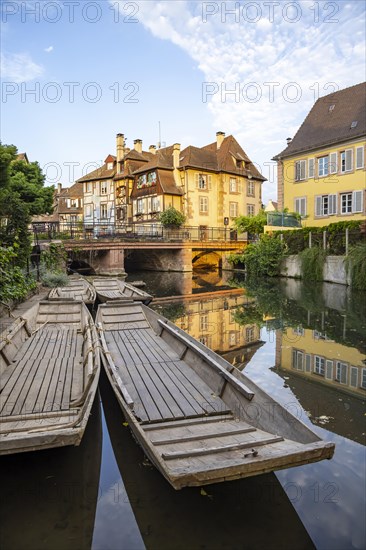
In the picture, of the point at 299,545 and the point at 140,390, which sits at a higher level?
the point at 140,390

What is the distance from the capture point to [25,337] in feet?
26.9

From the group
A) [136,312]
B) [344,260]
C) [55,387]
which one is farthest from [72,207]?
[55,387]

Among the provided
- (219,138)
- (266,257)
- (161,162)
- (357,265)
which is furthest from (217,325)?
(219,138)

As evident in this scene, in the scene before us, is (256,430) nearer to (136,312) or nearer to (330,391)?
(330,391)

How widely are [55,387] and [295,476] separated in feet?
10.6

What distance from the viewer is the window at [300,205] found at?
1180 inches

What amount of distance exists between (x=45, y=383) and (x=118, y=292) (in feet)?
32.7

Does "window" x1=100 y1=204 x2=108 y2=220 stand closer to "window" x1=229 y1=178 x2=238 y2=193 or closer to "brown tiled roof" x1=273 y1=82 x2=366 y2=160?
"window" x1=229 y1=178 x2=238 y2=193

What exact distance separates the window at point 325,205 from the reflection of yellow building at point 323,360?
19.3 meters

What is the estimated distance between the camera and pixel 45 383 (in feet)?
18.6

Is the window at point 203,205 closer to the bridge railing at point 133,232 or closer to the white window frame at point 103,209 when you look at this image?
the bridge railing at point 133,232

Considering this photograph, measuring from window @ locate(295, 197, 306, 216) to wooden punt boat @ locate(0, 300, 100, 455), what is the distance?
2400 centimetres

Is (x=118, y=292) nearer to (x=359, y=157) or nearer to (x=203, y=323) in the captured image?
(x=203, y=323)

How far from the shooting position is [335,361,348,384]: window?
24.2ft
